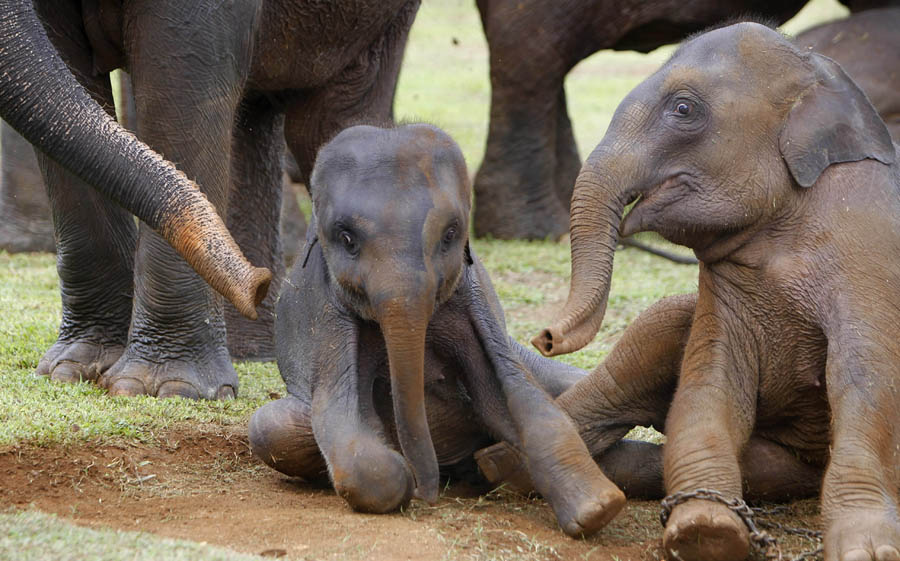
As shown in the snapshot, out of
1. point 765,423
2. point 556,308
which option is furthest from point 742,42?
point 556,308

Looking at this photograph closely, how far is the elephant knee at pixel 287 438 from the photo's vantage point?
4.32 meters

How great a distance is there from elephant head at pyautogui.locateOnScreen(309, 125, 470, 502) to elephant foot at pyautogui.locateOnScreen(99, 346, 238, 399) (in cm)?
149

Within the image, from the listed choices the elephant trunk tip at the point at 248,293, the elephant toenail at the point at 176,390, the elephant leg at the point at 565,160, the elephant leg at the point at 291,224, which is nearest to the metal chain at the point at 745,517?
the elephant trunk tip at the point at 248,293

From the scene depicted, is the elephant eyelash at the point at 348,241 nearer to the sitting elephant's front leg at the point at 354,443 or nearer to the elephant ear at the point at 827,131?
the sitting elephant's front leg at the point at 354,443

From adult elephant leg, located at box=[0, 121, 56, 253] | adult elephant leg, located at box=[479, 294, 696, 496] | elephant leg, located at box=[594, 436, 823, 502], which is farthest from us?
adult elephant leg, located at box=[0, 121, 56, 253]

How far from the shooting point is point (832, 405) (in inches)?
152

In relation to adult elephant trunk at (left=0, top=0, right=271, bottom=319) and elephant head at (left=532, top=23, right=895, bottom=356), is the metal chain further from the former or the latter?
adult elephant trunk at (left=0, top=0, right=271, bottom=319)

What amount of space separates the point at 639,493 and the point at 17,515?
1875 mm

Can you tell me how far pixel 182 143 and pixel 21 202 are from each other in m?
4.28

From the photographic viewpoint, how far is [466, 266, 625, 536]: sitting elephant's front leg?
13.0ft

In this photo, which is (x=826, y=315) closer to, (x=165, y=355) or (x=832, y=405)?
(x=832, y=405)

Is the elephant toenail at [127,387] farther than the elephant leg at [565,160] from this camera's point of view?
No

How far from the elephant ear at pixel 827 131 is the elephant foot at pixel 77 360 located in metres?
2.93

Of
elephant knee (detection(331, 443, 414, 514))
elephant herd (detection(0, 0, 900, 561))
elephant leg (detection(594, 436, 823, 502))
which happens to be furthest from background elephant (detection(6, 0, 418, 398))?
elephant leg (detection(594, 436, 823, 502))
